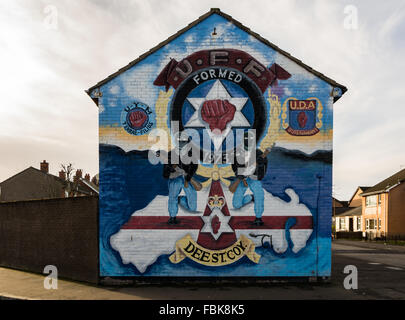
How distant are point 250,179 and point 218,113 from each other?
2.67 meters

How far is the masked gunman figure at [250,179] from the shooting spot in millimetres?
11023

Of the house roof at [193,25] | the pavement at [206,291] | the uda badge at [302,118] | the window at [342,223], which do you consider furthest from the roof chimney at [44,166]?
the window at [342,223]

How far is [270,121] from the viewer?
442 inches

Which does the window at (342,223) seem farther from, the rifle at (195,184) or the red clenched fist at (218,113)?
the rifle at (195,184)

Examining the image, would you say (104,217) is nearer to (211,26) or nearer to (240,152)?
(240,152)

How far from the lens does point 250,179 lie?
1108 cm

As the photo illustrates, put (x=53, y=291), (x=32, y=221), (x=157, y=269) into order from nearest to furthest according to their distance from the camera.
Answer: (x=53, y=291) → (x=157, y=269) → (x=32, y=221)

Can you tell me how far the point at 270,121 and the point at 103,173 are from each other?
6.40 m

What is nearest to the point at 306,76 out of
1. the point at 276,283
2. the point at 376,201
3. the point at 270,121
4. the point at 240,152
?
the point at 270,121

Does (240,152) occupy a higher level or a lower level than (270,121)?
lower

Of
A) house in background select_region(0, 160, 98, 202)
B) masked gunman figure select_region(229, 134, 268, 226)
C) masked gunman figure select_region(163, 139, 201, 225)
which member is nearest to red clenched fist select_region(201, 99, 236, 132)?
masked gunman figure select_region(229, 134, 268, 226)

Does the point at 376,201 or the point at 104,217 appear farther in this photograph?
the point at 376,201

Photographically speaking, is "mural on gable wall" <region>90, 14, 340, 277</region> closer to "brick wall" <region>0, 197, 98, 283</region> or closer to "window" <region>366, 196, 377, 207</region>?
"brick wall" <region>0, 197, 98, 283</region>

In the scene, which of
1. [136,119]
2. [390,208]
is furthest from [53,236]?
[390,208]
